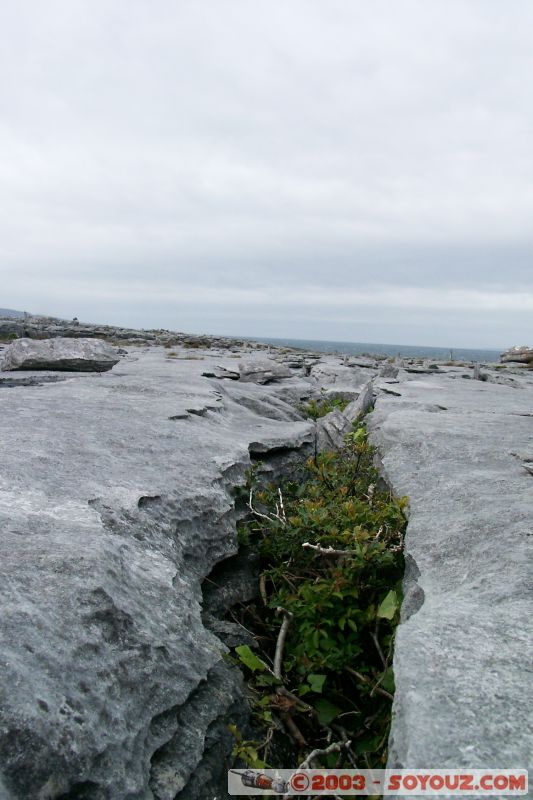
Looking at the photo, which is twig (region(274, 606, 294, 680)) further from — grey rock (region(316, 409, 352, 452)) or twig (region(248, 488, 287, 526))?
grey rock (region(316, 409, 352, 452))

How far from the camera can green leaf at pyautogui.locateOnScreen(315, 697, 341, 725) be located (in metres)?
3.42

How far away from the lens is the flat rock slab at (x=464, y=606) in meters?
2.21

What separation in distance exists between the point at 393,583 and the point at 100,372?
983cm

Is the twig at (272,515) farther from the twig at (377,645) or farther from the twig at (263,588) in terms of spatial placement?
the twig at (377,645)

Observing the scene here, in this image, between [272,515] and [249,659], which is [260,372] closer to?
[272,515]

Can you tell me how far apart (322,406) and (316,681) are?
30.5 ft

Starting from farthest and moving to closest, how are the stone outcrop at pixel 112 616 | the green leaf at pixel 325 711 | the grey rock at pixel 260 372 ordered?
the grey rock at pixel 260 372 → the green leaf at pixel 325 711 → the stone outcrop at pixel 112 616

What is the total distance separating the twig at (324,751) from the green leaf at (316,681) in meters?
0.33

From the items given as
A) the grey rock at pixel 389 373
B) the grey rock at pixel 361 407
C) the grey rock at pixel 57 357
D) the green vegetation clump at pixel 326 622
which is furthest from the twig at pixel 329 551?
the grey rock at pixel 389 373

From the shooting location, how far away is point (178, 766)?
274 centimetres

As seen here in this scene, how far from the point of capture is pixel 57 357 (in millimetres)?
12273

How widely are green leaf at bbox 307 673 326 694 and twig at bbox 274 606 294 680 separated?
0.22m

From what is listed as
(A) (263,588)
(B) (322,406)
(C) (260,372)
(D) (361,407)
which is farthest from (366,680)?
(C) (260,372)

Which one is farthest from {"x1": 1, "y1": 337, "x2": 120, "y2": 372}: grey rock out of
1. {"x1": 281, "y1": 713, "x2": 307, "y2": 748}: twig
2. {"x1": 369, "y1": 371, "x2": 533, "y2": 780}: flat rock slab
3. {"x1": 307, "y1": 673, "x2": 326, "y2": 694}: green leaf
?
{"x1": 281, "y1": 713, "x2": 307, "y2": 748}: twig
